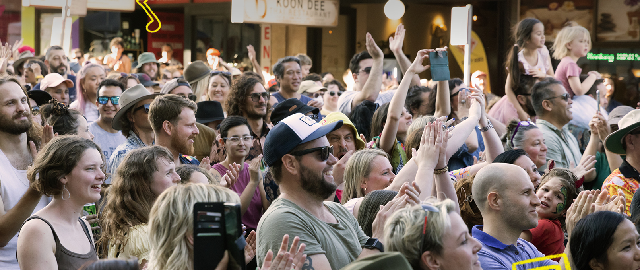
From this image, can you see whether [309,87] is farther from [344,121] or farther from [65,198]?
[65,198]

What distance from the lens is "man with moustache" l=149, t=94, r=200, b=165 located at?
489 centimetres

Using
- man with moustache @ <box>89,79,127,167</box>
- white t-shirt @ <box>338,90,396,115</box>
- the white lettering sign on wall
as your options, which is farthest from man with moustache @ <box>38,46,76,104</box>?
white t-shirt @ <box>338,90,396,115</box>

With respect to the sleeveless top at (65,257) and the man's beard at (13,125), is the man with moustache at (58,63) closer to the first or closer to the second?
the man's beard at (13,125)

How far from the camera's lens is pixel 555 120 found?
21.0ft

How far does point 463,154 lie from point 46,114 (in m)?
3.40

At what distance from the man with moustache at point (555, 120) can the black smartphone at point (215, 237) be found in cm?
460

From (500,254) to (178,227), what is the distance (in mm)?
1757

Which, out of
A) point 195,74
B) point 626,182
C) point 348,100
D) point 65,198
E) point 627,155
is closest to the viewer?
point 65,198

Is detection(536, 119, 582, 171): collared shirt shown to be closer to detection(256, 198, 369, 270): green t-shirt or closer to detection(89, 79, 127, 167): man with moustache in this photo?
detection(256, 198, 369, 270): green t-shirt

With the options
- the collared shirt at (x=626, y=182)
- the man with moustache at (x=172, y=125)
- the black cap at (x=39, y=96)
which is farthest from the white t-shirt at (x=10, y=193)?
the collared shirt at (x=626, y=182)

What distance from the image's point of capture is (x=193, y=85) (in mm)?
8609

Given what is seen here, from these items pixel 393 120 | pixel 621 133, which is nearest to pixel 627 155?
pixel 621 133

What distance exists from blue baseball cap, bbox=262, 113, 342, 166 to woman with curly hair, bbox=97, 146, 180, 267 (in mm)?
725

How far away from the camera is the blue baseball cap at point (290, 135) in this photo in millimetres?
3164
